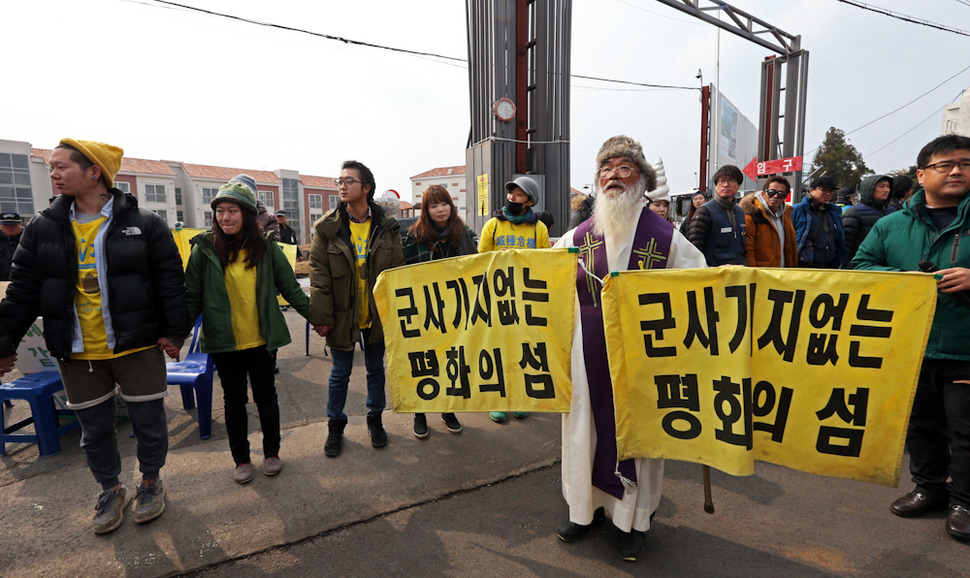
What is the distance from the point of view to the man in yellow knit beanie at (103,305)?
250 centimetres

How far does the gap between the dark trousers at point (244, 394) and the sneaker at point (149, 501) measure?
0.44m

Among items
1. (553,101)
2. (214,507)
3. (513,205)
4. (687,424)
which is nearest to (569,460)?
(687,424)

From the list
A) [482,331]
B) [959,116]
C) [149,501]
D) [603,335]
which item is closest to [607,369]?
[603,335]

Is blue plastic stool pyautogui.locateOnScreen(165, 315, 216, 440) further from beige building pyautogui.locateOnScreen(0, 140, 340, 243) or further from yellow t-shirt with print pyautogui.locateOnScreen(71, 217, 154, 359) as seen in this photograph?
beige building pyautogui.locateOnScreen(0, 140, 340, 243)

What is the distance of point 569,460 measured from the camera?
7.89 ft

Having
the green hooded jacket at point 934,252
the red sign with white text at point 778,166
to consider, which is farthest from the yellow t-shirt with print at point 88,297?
the red sign with white text at point 778,166

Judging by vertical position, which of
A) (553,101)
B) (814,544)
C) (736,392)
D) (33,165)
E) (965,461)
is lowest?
(814,544)

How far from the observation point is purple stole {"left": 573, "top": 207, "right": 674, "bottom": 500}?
2369mm

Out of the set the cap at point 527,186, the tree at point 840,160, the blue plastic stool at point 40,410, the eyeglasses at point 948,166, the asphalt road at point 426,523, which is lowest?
the asphalt road at point 426,523

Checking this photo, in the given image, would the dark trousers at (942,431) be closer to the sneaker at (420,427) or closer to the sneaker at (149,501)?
the sneaker at (420,427)

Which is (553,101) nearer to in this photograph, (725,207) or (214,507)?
(725,207)

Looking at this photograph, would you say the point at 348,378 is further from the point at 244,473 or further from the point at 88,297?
the point at 88,297

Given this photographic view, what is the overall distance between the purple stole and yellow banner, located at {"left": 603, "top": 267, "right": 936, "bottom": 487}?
112 mm

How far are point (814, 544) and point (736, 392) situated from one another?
43.8 inches
